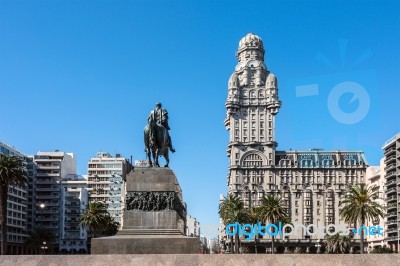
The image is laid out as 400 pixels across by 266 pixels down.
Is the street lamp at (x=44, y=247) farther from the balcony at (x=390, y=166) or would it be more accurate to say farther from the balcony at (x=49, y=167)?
the balcony at (x=390, y=166)

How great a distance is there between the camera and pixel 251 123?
174875 millimetres

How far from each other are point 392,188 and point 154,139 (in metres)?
→ 120

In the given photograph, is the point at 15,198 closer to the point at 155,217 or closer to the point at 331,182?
the point at 331,182

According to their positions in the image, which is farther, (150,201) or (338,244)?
(338,244)

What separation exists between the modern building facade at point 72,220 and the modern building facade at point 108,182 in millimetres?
8819

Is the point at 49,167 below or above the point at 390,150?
below

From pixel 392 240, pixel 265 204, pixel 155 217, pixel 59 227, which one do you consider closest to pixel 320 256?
pixel 155 217

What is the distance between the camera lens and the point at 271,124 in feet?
571

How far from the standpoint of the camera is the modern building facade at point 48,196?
174000 mm

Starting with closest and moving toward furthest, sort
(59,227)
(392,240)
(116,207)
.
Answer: (392,240) → (59,227) → (116,207)

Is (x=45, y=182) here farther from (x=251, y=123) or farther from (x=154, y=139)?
(x=154, y=139)

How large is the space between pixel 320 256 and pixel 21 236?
146283 millimetres

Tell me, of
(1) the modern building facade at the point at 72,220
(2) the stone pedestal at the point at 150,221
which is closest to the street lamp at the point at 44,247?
(1) the modern building facade at the point at 72,220

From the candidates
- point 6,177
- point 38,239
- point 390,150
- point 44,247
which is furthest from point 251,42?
point 6,177
